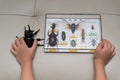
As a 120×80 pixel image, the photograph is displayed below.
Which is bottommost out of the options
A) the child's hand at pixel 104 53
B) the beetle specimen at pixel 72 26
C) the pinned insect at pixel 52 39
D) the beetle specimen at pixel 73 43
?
the child's hand at pixel 104 53

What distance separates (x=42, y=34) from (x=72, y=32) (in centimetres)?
Answer: 15

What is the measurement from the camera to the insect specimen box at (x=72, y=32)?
107 cm

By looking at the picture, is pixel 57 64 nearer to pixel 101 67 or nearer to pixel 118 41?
pixel 101 67

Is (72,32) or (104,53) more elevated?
(72,32)

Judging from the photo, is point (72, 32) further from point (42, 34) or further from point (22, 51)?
point (22, 51)

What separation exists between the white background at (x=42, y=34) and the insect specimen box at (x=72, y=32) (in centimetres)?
3

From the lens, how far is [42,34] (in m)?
1.09

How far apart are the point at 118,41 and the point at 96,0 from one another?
0.81 feet

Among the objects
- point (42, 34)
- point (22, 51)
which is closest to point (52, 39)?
point (42, 34)

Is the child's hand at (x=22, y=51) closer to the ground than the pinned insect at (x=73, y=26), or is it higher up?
closer to the ground

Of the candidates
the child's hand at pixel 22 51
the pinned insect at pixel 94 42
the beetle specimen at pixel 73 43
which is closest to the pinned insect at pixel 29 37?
the child's hand at pixel 22 51

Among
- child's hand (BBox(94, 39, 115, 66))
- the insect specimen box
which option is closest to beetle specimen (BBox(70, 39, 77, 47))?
the insect specimen box

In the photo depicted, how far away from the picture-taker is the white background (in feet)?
3.37

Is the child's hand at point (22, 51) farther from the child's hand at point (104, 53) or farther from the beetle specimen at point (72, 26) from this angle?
the child's hand at point (104, 53)
